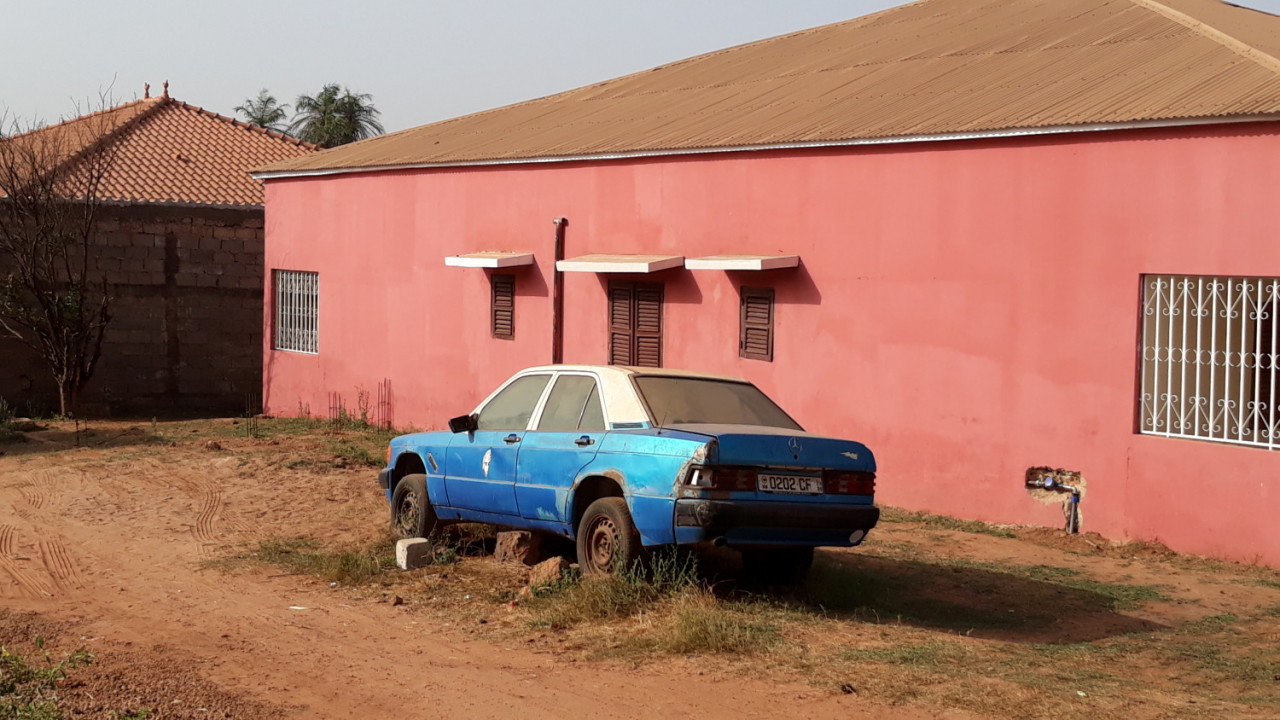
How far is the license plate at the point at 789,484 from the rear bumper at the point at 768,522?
80mm

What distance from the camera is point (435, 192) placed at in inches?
721

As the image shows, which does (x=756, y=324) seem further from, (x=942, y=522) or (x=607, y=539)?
(x=607, y=539)

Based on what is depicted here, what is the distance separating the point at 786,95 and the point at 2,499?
9718 millimetres

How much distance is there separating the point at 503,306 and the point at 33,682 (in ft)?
37.7

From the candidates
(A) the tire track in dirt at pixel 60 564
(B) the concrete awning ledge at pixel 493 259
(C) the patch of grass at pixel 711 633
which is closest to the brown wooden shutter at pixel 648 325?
(B) the concrete awning ledge at pixel 493 259

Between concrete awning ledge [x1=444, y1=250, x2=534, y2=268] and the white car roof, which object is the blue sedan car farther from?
concrete awning ledge [x1=444, y1=250, x2=534, y2=268]

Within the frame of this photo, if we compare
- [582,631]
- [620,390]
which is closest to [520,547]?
[620,390]

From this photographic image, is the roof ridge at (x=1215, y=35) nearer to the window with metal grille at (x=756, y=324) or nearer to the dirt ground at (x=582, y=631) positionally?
the dirt ground at (x=582, y=631)

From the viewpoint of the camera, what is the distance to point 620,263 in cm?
1475

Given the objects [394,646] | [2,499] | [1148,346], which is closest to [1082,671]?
[394,646]

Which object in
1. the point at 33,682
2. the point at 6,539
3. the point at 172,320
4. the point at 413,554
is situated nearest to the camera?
the point at 33,682

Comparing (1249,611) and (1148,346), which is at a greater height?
(1148,346)

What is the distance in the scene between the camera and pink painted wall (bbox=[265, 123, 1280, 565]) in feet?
33.6

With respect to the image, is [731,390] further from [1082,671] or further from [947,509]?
[947,509]
